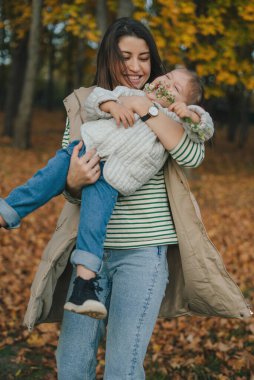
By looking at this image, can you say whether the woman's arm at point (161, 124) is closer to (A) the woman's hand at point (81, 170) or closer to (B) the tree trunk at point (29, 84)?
(A) the woman's hand at point (81, 170)

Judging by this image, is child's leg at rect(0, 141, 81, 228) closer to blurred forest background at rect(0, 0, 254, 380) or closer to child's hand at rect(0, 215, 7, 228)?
child's hand at rect(0, 215, 7, 228)

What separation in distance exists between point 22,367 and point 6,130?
1491 centimetres

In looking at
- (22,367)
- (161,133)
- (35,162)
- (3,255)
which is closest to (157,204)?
(161,133)

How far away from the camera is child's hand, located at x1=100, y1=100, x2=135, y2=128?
276 centimetres

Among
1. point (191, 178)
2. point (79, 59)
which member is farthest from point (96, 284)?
point (79, 59)

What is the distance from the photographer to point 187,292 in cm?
303

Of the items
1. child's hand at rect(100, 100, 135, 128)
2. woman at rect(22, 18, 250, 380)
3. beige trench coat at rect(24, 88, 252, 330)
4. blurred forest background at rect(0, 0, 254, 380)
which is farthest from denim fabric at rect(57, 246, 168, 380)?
blurred forest background at rect(0, 0, 254, 380)

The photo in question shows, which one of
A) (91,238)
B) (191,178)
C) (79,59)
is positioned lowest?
(191,178)

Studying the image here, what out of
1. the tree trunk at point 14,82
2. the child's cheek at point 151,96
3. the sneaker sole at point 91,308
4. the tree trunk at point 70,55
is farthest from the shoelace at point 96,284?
the tree trunk at point 70,55

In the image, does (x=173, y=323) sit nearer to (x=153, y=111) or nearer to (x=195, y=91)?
(x=195, y=91)

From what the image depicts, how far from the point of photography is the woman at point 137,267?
2.75 m

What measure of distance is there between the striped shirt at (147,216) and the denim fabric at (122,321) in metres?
Answer: 0.05

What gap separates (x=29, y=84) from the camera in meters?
15.0

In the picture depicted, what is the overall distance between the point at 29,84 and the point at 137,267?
42.2ft
